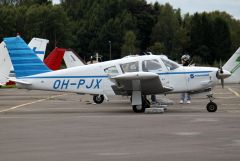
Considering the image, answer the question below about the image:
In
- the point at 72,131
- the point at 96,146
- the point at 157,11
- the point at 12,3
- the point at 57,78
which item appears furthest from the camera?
the point at 12,3

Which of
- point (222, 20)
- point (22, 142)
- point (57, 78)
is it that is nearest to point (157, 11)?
point (222, 20)

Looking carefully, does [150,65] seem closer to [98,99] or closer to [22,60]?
[22,60]

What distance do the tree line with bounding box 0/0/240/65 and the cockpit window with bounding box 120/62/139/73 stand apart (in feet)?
297

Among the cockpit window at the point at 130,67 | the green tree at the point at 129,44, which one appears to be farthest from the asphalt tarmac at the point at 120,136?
the green tree at the point at 129,44

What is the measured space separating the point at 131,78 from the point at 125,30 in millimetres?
102369

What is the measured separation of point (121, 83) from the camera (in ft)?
71.5

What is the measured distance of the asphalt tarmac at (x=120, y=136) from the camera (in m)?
11.8

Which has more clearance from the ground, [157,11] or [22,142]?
[157,11]

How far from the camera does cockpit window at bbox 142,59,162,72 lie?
22.2m

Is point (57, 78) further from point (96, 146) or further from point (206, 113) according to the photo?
point (96, 146)

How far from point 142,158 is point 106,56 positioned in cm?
11250

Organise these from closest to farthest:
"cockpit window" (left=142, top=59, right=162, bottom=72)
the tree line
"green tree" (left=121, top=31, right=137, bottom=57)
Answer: "cockpit window" (left=142, top=59, right=162, bottom=72) → "green tree" (left=121, top=31, right=137, bottom=57) → the tree line

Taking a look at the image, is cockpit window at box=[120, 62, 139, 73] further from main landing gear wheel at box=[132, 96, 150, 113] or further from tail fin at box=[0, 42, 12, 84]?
tail fin at box=[0, 42, 12, 84]

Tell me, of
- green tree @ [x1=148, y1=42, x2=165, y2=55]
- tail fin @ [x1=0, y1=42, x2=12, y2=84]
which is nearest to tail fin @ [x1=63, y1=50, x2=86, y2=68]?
tail fin @ [x1=0, y1=42, x2=12, y2=84]
